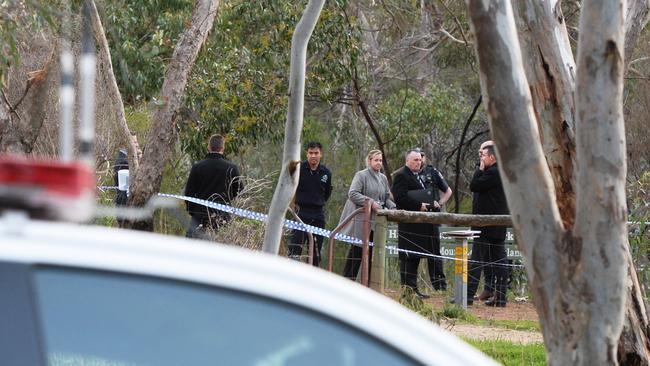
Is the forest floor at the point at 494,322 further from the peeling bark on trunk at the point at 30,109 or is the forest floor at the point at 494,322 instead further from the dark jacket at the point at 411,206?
the peeling bark on trunk at the point at 30,109

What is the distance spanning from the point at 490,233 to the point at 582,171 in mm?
7561

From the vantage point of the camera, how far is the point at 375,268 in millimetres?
10273

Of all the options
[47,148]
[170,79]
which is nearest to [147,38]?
[47,148]

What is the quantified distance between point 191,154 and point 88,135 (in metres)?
15.5

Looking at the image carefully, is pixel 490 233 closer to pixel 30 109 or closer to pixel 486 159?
pixel 486 159

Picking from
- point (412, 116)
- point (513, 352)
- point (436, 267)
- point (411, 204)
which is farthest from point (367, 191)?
point (412, 116)

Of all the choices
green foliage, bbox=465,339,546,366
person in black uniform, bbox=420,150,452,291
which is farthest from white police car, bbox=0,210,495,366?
person in black uniform, bbox=420,150,452,291

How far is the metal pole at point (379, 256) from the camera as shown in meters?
10.1

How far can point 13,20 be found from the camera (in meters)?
8.80

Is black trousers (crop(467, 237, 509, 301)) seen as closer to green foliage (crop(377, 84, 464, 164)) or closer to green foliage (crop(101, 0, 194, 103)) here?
green foliage (crop(101, 0, 194, 103))

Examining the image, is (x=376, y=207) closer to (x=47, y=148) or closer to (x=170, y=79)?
(x=170, y=79)

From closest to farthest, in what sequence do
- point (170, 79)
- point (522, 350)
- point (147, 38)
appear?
1. point (522, 350)
2. point (170, 79)
3. point (147, 38)

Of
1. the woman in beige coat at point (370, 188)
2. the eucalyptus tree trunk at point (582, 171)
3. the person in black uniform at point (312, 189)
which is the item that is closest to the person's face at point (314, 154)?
the person in black uniform at point (312, 189)

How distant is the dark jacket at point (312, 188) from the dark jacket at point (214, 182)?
120 cm
